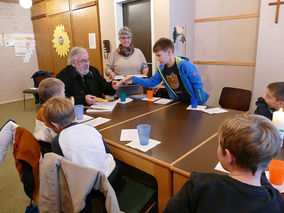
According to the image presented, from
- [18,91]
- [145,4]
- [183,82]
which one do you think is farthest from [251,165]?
[18,91]

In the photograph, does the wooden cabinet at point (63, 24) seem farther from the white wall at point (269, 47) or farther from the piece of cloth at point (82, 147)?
the piece of cloth at point (82, 147)

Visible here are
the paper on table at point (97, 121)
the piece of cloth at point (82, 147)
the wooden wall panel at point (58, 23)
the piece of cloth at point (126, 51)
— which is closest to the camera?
the piece of cloth at point (82, 147)

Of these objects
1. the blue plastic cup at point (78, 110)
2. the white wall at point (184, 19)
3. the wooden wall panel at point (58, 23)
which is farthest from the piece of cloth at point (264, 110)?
the wooden wall panel at point (58, 23)

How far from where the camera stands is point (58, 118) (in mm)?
1347

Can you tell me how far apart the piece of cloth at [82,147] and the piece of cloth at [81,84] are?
1.16 metres

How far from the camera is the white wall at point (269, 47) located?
9.39 feet

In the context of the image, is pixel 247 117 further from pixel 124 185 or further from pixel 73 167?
pixel 124 185

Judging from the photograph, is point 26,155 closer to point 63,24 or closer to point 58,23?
point 63,24

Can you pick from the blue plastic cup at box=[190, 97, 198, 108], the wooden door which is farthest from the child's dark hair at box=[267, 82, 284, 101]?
the wooden door

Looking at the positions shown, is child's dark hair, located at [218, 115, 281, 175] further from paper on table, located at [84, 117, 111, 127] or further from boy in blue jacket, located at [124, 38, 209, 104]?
boy in blue jacket, located at [124, 38, 209, 104]

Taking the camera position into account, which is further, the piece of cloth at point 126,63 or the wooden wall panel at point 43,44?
the wooden wall panel at point 43,44

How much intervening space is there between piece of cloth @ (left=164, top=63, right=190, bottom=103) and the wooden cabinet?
8.40 feet

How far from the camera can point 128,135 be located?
157cm

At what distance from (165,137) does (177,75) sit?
42.3 inches
